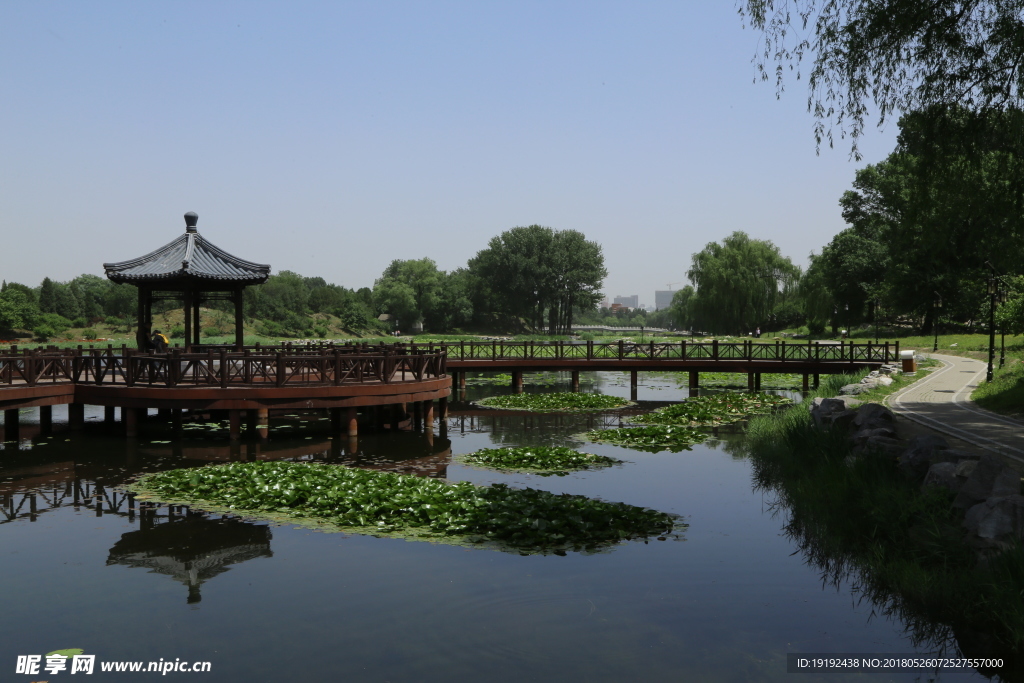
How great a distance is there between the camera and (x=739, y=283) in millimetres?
72375

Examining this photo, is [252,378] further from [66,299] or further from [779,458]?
[66,299]

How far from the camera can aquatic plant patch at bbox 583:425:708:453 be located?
20747mm

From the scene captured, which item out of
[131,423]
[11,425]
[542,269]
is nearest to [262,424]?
[131,423]

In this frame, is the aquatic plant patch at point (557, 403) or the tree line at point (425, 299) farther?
the tree line at point (425, 299)

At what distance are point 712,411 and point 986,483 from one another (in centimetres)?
1655

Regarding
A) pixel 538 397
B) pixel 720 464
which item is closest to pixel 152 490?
pixel 720 464

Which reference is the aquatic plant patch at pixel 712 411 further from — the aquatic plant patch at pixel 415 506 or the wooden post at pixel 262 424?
the aquatic plant patch at pixel 415 506

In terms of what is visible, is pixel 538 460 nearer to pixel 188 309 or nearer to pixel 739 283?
pixel 188 309

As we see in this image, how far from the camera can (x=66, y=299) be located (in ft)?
247

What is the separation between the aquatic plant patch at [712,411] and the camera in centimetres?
2547

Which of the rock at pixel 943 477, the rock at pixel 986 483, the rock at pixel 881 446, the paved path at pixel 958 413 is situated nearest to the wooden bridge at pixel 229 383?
the rock at pixel 881 446

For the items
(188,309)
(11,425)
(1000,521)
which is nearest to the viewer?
(1000,521)

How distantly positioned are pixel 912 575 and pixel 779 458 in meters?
7.92

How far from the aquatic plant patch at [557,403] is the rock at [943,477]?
59.1 feet
